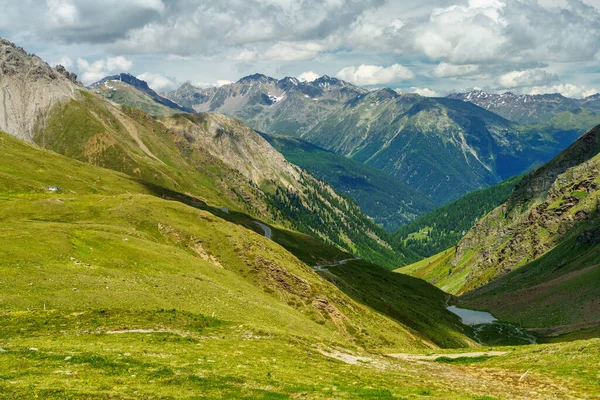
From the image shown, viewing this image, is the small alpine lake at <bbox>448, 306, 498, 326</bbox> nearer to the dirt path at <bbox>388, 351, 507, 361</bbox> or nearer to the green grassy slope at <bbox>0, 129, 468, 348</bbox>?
the green grassy slope at <bbox>0, 129, 468, 348</bbox>

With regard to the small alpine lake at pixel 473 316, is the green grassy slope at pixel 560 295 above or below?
above

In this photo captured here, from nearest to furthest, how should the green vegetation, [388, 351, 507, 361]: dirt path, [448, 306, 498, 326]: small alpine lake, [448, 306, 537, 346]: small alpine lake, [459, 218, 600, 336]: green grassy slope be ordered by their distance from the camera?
[388, 351, 507, 361]: dirt path → the green vegetation → [448, 306, 537, 346]: small alpine lake → [459, 218, 600, 336]: green grassy slope → [448, 306, 498, 326]: small alpine lake

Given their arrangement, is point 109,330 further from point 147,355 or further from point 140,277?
point 140,277

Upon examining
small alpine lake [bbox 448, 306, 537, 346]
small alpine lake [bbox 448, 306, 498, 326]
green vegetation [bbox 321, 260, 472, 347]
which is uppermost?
green vegetation [bbox 321, 260, 472, 347]

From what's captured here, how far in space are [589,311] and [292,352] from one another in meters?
118

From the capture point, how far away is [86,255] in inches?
2477

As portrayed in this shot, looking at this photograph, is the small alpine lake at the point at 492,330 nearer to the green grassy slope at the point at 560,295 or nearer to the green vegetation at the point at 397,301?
the green grassy slope at the point at 560,295

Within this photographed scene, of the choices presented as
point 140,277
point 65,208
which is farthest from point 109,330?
point 65,208

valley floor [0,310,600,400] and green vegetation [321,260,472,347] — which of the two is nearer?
valley floor [0,310,600,400]

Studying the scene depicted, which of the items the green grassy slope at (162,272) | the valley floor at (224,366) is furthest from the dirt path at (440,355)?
the green grassy slope at (162,272)

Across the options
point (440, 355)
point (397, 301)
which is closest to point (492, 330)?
point (397, 301)

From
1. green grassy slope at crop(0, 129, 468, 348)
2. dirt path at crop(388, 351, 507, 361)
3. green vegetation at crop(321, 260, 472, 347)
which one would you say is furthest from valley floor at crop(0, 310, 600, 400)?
green vegetation at crop(321, 260, 472, 347)

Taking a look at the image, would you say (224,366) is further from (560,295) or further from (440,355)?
(560,295)

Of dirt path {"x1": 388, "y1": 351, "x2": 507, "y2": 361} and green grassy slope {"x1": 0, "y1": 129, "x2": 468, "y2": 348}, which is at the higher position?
green grassy slope {"x1": 0, "y1": 129, "x2": 468, "y2": 348}
